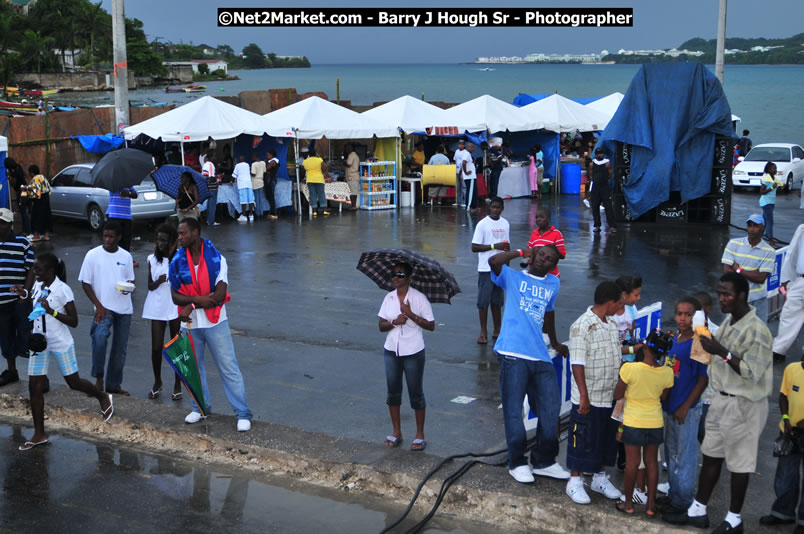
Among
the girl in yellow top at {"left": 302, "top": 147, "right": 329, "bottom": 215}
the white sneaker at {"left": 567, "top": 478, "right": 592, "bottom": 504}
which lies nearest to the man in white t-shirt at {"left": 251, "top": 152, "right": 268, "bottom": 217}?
the girl in yellow top at {"left": 302, "top": 147, "right": 329, "bottom": 215}

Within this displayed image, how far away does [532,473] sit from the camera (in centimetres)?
639

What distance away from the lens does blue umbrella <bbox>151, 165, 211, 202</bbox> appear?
16125 mm

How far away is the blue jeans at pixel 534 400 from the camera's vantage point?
6238 millimetres

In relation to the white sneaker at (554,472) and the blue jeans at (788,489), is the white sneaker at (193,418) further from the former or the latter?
the blue jeans at (788,489)

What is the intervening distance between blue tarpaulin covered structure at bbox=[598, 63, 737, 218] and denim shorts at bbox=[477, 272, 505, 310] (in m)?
11.3

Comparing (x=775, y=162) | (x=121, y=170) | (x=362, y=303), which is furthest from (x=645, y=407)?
(x=775, y=162)

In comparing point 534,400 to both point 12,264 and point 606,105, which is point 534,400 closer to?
point 12,264

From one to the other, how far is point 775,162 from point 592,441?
82.6 ft

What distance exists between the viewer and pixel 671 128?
20.2 m

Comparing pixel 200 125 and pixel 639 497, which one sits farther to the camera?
pixel 200 125

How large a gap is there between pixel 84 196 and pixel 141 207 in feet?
5.17

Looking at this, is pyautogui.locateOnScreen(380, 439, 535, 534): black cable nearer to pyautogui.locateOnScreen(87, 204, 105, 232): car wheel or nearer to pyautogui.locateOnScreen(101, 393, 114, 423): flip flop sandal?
pyautogui.locateOnScreen(101, 393, 114, 423): flip flop sandal

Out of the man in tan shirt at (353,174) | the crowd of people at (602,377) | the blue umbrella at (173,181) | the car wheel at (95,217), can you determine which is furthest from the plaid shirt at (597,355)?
the man in tan shirt at (353,174)

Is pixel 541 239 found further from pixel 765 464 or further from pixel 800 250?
pixel 765 464
